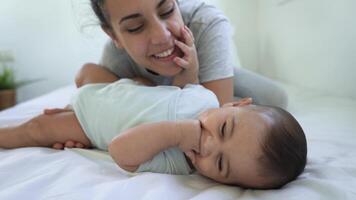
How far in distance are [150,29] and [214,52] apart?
0.85 feet

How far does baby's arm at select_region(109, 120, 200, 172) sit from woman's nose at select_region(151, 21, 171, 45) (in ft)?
1.07

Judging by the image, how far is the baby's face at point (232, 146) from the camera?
2.05 ft

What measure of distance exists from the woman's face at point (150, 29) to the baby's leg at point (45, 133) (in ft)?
0.86

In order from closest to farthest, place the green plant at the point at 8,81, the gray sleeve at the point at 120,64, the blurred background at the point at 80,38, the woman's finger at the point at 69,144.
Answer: the woman's finger at the point at 69,144, the gray sleeve at the point at 120,64, the blurred background at the point at 80,38, the green plant at the point at 8,81

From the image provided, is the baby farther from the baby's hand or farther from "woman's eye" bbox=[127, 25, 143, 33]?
"woman's eye" bbox=[127, 25, 143, 33]

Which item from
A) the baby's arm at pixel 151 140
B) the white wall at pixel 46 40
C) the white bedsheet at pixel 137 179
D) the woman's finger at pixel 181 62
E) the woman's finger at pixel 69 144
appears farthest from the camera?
the white wall at pixel 46 40

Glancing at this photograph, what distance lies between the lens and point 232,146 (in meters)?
0.64

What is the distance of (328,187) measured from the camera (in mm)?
589

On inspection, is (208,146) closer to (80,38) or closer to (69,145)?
(69,145)

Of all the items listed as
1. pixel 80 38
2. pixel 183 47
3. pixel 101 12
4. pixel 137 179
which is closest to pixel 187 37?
pixel 183 47

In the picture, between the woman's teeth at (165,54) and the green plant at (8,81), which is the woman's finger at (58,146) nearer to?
the woman's teeth at (165,54)

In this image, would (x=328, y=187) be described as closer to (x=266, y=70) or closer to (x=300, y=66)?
(x=300, y=66)

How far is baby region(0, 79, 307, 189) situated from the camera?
621 millimetres

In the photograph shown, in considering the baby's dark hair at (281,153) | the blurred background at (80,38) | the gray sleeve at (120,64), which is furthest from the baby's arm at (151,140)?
the blurred background at (80,38)
